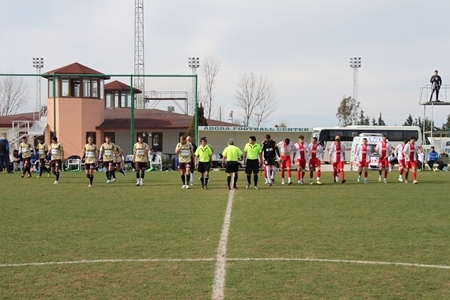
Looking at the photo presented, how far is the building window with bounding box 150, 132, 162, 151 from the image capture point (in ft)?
133

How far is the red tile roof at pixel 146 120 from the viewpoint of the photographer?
39.3m

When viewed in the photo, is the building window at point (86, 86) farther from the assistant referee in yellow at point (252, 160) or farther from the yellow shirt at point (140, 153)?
the assistant referee in yellow at point (252, 160)

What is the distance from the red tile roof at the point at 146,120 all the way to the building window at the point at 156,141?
877 mm

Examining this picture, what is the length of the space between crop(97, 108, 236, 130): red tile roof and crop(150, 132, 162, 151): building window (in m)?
0.88

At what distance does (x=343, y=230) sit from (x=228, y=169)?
8705 mm

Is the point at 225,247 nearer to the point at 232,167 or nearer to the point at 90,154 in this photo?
the point at 232,167

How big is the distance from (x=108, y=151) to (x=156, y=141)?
67.2ft

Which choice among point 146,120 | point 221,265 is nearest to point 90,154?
point 221,265

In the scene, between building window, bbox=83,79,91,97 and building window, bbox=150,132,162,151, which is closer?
building window, bbox=83,79,91,97

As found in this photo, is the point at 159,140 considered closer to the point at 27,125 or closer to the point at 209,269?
the point at 27,125

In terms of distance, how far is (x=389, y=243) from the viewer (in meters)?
8.80

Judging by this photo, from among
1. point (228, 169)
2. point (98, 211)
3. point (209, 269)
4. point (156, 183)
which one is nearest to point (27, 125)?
point (156, 183)

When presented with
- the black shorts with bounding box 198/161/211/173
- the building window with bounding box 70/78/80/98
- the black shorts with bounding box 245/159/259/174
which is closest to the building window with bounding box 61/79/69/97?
the building window with bounding box 70/78/80/98

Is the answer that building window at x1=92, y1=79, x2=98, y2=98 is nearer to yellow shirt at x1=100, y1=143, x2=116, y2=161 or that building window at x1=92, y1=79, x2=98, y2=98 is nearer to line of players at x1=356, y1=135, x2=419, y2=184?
yellow shirt at x1=100, y1=143, x2=116, y2=161
